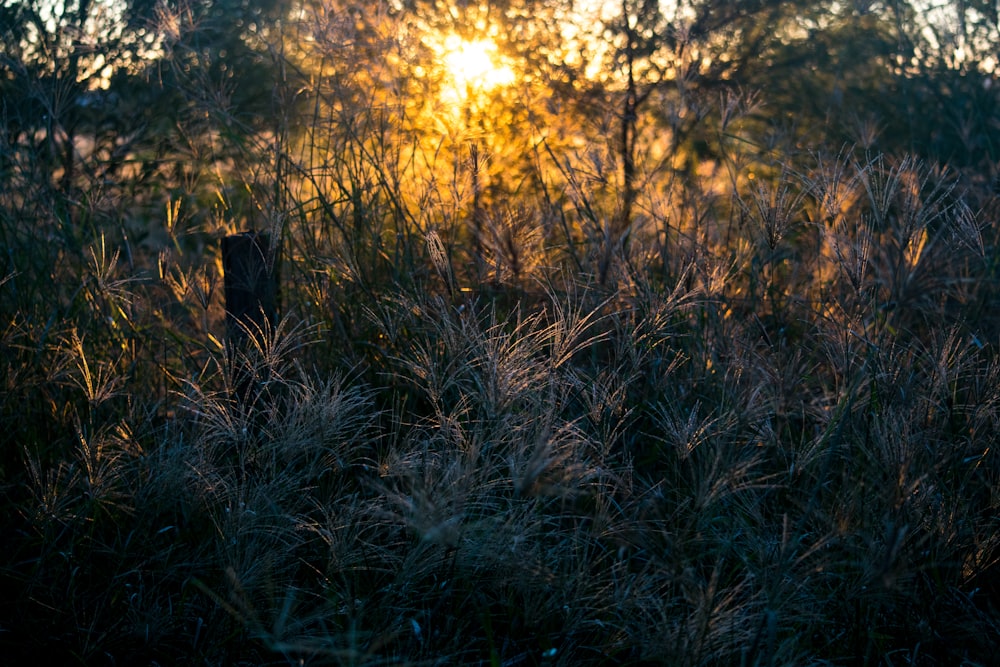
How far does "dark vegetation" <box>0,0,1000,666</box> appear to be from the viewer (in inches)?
78.3

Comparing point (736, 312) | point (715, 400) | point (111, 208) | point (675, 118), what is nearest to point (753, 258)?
point (736, 312)

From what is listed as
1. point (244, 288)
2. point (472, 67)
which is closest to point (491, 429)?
point (244, 288)

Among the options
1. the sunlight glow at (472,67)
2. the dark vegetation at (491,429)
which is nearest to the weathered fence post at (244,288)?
the dark vegetation at (491,429)

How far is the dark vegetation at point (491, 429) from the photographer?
1.99 meters

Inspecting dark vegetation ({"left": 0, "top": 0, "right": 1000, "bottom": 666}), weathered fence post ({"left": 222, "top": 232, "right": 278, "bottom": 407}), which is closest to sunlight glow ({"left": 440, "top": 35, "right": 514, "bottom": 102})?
dark vegetation ({"left": 0, "top": 0, "right": 1000, "bottom": 666})

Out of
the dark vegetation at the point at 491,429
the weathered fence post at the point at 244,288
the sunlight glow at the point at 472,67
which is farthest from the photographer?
the sunlight glow at the point at 472,67

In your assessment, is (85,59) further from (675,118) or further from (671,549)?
(671,549)

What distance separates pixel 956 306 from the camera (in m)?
3.37

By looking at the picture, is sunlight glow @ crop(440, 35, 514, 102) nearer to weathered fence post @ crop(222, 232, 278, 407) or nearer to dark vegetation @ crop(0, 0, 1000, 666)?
dark vegetation @ crop(0, 0, 1000, 666)

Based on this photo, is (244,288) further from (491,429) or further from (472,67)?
(472,67)

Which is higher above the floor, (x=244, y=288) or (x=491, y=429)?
(x=244, y=288)

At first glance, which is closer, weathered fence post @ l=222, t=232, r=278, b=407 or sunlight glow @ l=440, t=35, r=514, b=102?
weathered fence post @ l=222, t=232, r=278, b=407

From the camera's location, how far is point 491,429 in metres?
2.15

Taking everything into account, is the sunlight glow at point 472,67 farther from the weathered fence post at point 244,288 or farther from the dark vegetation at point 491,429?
the weathered fence post at point 244,288
